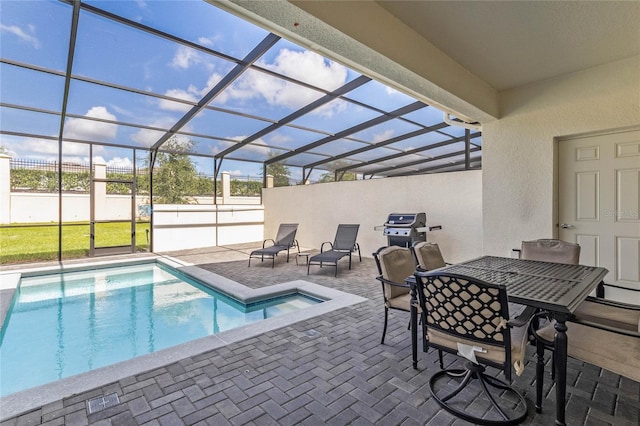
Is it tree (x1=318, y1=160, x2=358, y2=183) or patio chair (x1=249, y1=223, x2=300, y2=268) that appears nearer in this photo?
patio chair (x1=249, y1=223, x2=300, y2=268)

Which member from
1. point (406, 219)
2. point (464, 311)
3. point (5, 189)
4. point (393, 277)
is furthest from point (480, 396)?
point (5, 189)

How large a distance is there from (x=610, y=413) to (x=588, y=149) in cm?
338

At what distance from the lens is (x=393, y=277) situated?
2.87 metres

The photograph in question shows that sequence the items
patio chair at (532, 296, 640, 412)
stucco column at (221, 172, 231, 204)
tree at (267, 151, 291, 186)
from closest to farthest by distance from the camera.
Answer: patio chair at (532, 296, 640, 412)
stucco column at (221, 172, 231, 204)
tree at (267, 151, 291, 186)

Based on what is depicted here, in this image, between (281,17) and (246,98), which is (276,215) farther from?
(281,17)

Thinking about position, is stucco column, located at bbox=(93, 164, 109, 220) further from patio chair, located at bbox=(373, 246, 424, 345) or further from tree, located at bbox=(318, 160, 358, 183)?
patio chair, located at bbox=(373, 246, 424, 345)

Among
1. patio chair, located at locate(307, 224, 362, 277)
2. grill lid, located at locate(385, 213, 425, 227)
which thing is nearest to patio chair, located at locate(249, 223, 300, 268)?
patio chair, located at locate(307, 224, 362, 277)

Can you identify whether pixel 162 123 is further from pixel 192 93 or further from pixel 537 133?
pixel 537 133

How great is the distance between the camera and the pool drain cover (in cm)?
202

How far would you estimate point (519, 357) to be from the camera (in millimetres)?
1806

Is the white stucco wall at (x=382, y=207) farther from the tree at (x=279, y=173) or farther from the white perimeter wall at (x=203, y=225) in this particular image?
the white perimeter wall at (x=203, y=225)

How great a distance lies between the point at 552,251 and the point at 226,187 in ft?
31.7

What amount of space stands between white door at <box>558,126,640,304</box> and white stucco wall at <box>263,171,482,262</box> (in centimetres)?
197

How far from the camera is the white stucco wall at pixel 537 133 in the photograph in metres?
3.60
